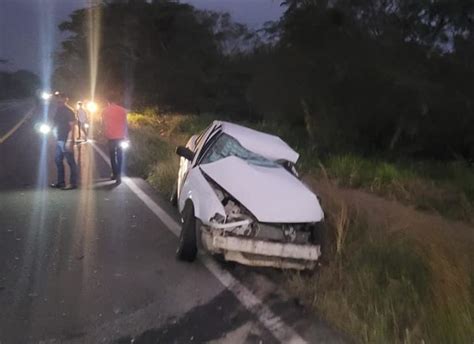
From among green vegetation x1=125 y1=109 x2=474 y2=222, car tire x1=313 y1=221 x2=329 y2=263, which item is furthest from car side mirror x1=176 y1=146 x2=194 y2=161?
green vegetation x1=125 y1=109 x2=474 y2=222

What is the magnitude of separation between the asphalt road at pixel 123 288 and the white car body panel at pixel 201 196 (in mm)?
705

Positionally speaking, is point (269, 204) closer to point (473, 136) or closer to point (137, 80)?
point (473, 136)

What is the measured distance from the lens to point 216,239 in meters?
6.43

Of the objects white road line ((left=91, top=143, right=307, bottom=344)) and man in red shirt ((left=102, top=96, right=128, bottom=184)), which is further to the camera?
man in red shirt ((left=102, top=96, right=128, bottom=184))

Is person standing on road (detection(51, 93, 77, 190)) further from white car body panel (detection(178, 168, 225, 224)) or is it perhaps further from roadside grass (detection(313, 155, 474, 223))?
roadside grass (detection(313, 155, 474, 223))

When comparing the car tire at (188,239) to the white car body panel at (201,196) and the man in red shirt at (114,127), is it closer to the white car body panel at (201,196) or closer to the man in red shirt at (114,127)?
the white car body panel at (201,196)

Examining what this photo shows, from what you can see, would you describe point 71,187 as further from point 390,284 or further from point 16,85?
point 16,85

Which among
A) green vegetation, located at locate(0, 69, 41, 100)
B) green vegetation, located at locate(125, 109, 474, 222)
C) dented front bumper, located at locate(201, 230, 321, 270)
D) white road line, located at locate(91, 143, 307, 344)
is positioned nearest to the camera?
white road line, located at locate(91, 143, 307, 344)

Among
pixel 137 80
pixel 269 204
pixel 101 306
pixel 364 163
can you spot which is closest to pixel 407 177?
pixel 364 163

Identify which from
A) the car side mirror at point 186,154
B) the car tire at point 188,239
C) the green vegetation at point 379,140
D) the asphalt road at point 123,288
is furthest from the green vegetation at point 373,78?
the car tire at point 188,239

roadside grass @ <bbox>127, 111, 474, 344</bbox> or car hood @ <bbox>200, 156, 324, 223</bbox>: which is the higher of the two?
car hood @ <bbox>200, 156, 324, 223</bbox>

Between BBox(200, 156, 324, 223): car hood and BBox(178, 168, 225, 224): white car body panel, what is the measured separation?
158 millimetres

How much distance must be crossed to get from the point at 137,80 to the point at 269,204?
44011 millimetres

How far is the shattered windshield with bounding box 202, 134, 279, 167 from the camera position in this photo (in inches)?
313
